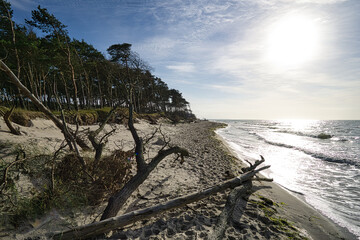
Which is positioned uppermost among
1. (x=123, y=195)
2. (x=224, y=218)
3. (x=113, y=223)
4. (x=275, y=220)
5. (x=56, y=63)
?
(x=56, y=63)

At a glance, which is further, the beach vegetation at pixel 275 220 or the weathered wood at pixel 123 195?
the beach vegetation at pixel 275 220

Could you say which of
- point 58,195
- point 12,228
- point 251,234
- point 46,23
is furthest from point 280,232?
point 46,23

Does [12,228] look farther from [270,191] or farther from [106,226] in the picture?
[270,191]

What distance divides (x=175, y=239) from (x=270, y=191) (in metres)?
4.63

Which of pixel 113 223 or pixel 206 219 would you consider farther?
pixel 206 219

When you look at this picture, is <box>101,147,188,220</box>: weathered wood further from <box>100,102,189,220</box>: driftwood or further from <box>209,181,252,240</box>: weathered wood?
<box>209,181,252,240</box>: weathered wood

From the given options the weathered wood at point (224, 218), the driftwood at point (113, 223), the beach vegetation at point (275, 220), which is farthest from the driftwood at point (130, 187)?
the beach vegetation at point (275, 220)

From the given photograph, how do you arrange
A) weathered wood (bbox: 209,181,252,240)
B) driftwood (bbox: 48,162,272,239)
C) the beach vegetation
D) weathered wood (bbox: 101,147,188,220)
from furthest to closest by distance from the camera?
1. the beach vegetation
2. weathered wood (bbox: 101,147,188,220)
3. weathered wood (bbox: 209,181,252,240)
4. driftwood (bbox: 48,162,272,239)

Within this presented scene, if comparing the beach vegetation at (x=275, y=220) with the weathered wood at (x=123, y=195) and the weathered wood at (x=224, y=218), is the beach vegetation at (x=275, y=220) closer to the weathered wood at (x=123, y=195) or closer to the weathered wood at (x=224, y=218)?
the weathered wood at (x=224, y=218)

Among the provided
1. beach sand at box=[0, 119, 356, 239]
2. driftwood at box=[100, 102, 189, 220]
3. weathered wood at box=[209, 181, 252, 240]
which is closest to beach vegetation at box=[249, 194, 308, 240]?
beach sand at box=[0, 119, 356, 239]

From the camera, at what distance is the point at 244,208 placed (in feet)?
13.9

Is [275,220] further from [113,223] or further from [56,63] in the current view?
[56,63]

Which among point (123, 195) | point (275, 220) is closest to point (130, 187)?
point (123, 195)

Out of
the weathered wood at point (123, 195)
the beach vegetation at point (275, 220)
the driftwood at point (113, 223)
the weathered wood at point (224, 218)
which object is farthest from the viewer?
the beach vegetation at point (275, 220)
